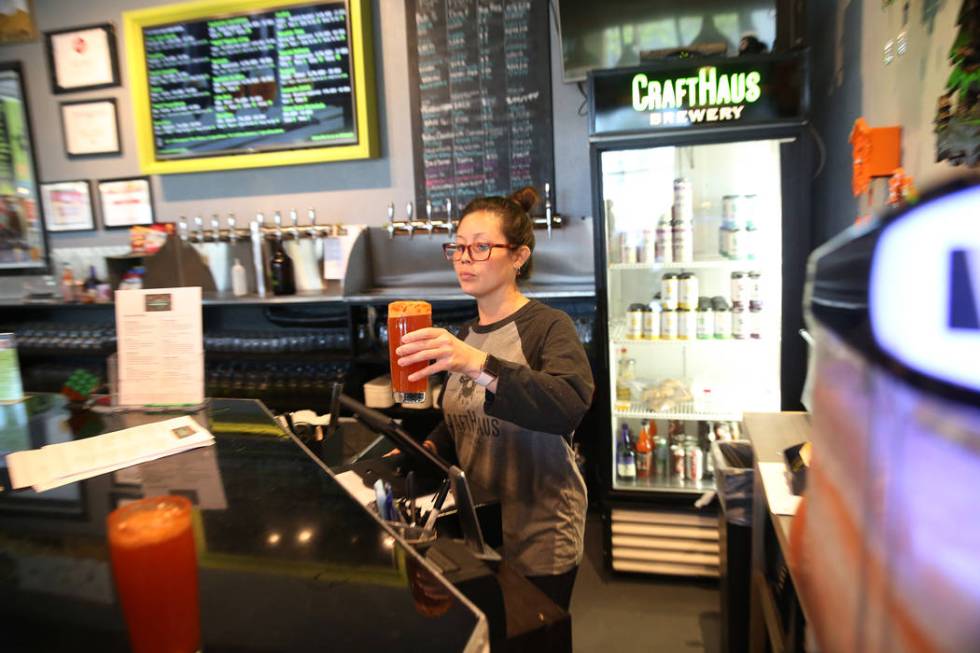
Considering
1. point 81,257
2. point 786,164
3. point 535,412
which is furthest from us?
point 81,257

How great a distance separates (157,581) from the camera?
75 centimetres

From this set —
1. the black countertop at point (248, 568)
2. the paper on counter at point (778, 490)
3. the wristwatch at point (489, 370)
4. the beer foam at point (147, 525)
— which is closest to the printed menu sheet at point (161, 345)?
the black countertop at point (248, 568)

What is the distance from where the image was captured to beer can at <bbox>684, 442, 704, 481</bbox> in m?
3.01

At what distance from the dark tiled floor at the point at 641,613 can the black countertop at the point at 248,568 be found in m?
1.70

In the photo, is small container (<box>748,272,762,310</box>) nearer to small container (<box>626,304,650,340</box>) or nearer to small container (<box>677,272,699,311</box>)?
small container (<box>677,272,699,311</box>)

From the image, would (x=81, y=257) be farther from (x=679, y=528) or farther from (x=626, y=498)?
(x=679, y=528)

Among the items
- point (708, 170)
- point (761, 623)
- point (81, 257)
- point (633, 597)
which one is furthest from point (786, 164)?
point (81, 257)

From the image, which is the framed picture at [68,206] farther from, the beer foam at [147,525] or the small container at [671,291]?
the beer foam at [147,525]

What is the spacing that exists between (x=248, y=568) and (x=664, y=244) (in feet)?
7.97

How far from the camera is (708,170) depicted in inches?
121

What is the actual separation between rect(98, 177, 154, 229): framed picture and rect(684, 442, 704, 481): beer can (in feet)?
12.7

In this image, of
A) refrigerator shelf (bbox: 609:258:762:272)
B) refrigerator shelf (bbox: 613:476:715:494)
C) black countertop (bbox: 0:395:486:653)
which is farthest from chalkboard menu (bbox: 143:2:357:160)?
black countertop (bbox: 0:395:486:653)

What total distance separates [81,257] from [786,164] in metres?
4.60

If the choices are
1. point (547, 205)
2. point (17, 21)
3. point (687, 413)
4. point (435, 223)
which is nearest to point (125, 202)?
point (17, 21)
